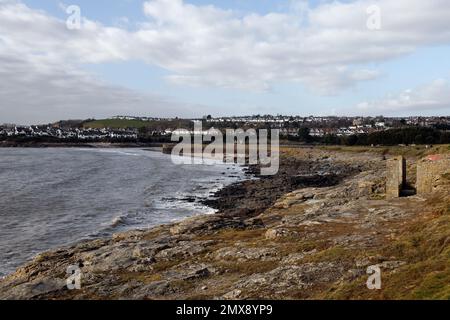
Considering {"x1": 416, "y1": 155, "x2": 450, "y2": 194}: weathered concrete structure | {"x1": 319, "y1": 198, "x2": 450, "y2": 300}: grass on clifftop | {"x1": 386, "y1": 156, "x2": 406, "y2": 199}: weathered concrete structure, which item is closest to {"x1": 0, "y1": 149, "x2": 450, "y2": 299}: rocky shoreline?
{"x1": 319, "y1": 198, "x2": 450, "y2": 300}: grass on clifftop

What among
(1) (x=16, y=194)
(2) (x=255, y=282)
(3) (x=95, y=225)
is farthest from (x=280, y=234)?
(1) (x=16, y=194)

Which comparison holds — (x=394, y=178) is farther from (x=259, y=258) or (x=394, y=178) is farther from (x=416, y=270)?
(x=416, y=270)

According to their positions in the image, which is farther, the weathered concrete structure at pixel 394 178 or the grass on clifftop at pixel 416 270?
the weathered concrete structure at pixel 394 178

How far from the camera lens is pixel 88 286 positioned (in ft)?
53.9

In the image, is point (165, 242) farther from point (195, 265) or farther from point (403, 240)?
point (403, 240)

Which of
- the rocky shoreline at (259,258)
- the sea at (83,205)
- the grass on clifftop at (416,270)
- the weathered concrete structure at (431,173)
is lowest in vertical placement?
the sea at (83,205)

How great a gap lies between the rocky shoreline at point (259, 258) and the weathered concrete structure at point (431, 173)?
10.4 ft

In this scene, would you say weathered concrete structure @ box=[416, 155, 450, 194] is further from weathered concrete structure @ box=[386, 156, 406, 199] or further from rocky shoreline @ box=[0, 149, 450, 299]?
rocky shoreline @ box=[0, 149, 450, 299]

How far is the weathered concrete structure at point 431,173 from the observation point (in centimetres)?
2713

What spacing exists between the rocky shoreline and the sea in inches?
284

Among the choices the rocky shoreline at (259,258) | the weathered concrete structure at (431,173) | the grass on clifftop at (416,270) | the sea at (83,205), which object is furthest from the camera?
the sea at (83,205)

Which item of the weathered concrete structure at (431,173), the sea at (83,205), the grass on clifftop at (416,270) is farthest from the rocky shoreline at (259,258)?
the sea at (83,205)

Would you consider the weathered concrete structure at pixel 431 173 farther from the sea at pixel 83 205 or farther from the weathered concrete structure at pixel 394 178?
the sea at pixel 83 205

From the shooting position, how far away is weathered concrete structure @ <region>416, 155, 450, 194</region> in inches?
1068
